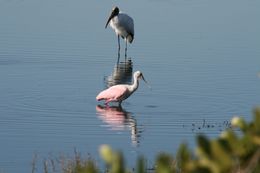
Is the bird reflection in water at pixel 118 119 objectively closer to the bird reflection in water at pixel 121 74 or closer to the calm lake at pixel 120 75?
the calm lake at pixel 120 75

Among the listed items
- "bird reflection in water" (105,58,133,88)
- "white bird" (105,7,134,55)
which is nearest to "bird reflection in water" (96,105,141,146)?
"bird reflection in water" (105,58,133,88)

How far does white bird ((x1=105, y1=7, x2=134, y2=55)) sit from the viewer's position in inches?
747

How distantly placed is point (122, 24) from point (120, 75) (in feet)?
14.7

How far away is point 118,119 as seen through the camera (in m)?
11.1

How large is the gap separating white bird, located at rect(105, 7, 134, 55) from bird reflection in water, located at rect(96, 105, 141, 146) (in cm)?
685

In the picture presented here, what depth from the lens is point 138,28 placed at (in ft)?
66.7

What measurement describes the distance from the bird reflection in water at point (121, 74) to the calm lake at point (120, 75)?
0.13 feet

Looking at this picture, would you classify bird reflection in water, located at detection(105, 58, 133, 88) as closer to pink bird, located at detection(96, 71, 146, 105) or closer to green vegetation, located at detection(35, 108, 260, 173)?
pink bird, located at detection(96, 71, 146, 105)

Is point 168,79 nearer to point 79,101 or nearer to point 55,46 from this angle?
point 79,101

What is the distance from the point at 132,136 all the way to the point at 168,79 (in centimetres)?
433

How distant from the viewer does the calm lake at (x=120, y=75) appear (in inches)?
390

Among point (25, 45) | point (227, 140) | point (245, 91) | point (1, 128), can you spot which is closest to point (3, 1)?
point (25, 45)

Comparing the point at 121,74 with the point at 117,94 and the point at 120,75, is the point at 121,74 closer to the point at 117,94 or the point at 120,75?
the point at 120,75

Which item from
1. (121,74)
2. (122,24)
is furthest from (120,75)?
(122,24)
